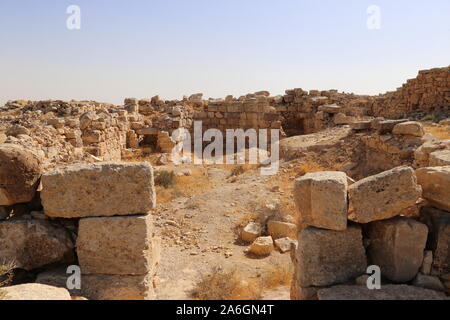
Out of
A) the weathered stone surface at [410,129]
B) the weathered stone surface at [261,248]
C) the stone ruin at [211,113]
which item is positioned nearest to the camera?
the weathered stone surface at [261,248]

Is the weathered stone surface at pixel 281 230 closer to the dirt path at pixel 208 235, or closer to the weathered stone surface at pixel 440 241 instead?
the dirt path at pixel 208 235

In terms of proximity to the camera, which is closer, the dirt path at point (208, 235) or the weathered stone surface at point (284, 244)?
the dirt path at point (208, 235)

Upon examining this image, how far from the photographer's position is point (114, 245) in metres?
3.80

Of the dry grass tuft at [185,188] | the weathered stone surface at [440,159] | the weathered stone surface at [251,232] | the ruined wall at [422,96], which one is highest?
the ruined wall at [422,96]

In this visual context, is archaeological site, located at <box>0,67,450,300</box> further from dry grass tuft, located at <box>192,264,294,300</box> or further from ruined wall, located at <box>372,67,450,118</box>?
ruined wall, located at <box>372,67,450,118</box>

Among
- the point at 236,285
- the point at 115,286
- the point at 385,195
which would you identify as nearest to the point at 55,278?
the point at 115,286

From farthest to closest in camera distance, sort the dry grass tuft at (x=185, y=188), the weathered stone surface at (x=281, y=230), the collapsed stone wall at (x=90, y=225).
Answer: the dry grass tuft at (x=185, y=188)
the weathered stone surface at (x=281, y=230)
the collapsed stone wall at (x=90, y=225)

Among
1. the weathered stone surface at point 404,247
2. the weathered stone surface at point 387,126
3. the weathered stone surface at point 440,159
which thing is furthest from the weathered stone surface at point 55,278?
the weathered stone surface at point 387,126

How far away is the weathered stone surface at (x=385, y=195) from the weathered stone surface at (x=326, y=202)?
114mm

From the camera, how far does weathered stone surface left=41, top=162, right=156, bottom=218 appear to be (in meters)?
3.75

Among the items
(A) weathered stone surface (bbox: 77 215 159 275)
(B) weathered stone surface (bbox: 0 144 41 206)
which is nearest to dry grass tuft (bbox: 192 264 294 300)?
(A) weathered stone surface (bbox: 77 215 159 275)

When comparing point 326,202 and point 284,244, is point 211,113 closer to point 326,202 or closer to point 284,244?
point 284,244

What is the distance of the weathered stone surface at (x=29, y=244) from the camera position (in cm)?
377

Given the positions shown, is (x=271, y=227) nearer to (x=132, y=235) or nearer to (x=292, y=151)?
(x=132, y=235)
